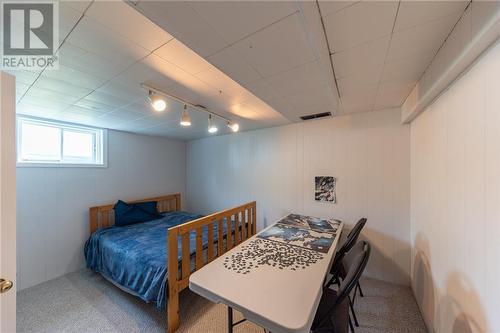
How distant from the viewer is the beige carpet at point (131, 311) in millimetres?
1703


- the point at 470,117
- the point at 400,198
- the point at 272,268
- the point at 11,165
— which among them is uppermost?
the point at 470,117

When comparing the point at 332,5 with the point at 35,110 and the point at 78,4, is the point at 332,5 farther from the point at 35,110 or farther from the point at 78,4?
the point at 35,110

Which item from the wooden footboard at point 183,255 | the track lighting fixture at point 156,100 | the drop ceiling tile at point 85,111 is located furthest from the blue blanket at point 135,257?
the drop ceiling tile at point 85,111

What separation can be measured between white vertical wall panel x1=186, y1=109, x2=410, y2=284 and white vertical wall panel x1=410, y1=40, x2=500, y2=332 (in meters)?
0.55

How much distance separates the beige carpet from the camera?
1.70 meters

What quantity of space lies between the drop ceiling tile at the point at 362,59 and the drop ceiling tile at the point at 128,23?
1.16m

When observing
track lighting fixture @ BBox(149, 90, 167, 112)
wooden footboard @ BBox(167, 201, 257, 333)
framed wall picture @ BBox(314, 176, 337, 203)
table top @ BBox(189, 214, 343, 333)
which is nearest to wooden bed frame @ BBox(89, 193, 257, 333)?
wooden footboard @ BBox(167, 201, 257, 333)

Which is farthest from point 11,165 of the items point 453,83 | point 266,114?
point 453,83

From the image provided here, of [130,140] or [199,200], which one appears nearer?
[130,140]

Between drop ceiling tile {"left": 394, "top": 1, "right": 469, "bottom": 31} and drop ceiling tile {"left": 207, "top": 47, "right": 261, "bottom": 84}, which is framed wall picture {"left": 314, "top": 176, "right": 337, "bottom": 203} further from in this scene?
drop ceiling tile {"left": 394, "top": 1, "right": 469, "bottom": 31}

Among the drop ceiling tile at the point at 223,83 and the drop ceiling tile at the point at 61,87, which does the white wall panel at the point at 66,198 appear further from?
the drop ceiling tile at the point at 223,83

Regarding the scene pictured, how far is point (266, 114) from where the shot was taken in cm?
256

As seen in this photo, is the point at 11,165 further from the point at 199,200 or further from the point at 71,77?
the point at 199,200

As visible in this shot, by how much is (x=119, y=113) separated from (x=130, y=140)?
4.04 ft
